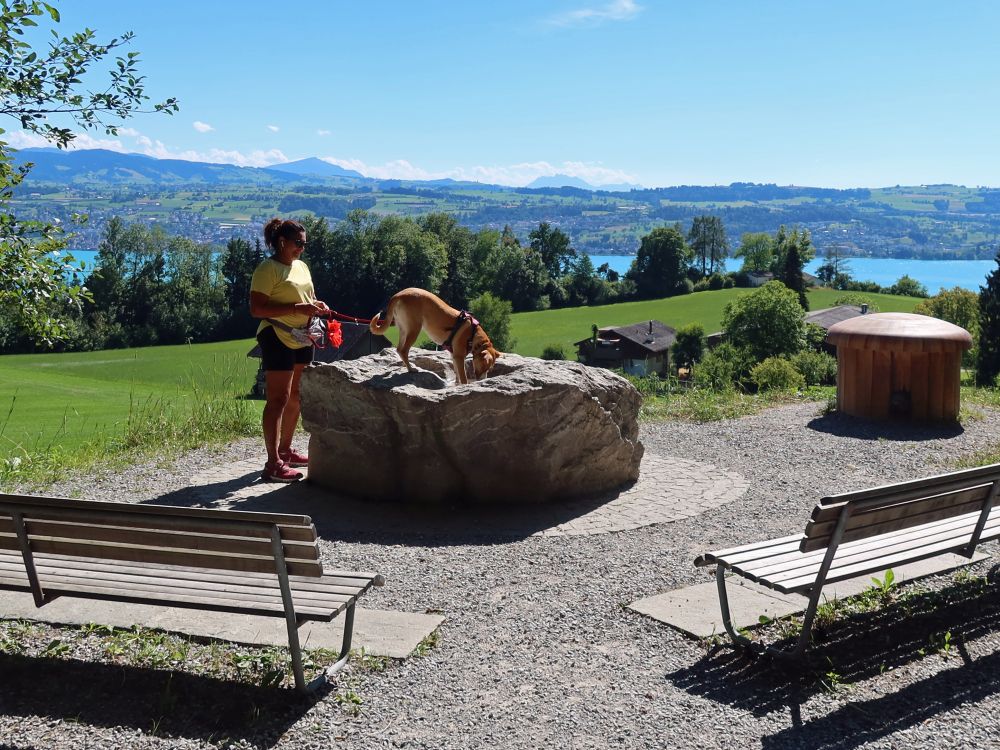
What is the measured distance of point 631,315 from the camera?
8156 centimetres

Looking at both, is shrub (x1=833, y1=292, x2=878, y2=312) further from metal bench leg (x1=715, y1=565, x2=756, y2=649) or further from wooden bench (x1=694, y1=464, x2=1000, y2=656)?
metal bench leg (x1=715, y1=565, x2=756, y2=649)

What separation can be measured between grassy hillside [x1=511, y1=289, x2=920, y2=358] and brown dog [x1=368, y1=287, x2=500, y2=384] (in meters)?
57.7

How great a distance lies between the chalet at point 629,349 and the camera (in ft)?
224

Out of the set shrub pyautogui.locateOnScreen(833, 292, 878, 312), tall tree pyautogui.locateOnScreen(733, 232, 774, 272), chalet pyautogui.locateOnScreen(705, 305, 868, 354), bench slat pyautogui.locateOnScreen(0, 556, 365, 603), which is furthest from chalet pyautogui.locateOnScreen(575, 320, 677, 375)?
Answer: bench slat pyautogui.locateOnScreen(0, 556, 365, 603)

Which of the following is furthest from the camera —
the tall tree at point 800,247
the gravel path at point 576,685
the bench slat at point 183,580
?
the tall tree at point 800,247

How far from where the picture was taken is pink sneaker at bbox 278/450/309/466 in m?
8.75

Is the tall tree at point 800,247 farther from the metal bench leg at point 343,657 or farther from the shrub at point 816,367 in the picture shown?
the metal bench leg at point 343,657

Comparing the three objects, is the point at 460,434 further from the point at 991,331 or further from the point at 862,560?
the point at 991,331

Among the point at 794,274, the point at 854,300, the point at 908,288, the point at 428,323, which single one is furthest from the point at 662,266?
the point at 428,323

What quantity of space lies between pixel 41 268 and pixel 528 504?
427 centimetres

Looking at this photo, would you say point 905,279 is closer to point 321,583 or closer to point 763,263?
point 763,263

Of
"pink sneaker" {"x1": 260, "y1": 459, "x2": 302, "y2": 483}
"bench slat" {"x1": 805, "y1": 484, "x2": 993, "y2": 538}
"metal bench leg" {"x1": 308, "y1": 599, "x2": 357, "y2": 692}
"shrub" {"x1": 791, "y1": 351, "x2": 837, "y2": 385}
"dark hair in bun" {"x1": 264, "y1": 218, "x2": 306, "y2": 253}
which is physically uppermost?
"dark hair in bun" {"x1": 264, "y1": 218, "x2": 306, "y2": 253}

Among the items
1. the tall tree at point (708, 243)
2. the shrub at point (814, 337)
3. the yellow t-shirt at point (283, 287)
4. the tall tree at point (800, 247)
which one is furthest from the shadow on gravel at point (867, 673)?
the tall tree at point (708, 243)

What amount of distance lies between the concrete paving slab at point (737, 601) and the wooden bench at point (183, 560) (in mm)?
1677
